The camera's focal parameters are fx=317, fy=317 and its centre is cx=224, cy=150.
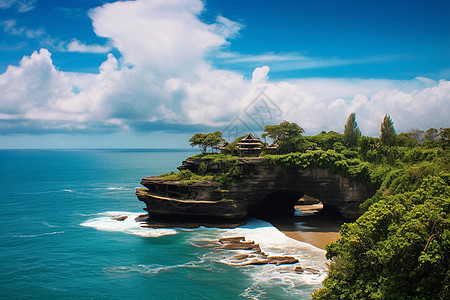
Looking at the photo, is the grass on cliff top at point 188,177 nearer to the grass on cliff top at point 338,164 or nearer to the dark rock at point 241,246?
the grass on cliff top at point 338,164

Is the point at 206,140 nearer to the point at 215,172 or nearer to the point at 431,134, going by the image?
the point at 215,172

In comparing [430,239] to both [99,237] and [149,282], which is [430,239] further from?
[99,237]

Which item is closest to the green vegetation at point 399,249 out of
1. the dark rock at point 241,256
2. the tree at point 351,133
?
the dark rock at point 241,256

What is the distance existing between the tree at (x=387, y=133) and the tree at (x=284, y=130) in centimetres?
1080

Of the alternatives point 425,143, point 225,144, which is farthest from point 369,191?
point 225,144

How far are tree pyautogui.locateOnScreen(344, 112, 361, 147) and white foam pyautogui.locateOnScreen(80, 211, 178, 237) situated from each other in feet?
82.3

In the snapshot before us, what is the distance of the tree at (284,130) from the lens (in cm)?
4181

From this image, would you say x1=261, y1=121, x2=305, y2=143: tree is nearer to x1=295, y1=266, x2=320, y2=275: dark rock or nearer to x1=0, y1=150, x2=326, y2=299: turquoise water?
x1=0, y1=150, x2=326, y2=299: turquoise water

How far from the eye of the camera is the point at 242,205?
39281mm

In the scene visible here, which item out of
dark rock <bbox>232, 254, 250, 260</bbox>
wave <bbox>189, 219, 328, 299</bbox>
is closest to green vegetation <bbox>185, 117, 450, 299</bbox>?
wave <bbox>189, 219, 328, 299</bbox>

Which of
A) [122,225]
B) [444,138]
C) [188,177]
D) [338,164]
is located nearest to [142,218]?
[122,225]

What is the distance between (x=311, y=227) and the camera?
123ft

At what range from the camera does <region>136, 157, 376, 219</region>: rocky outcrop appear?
37094 millimetres

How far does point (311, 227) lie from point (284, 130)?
12.8 m
